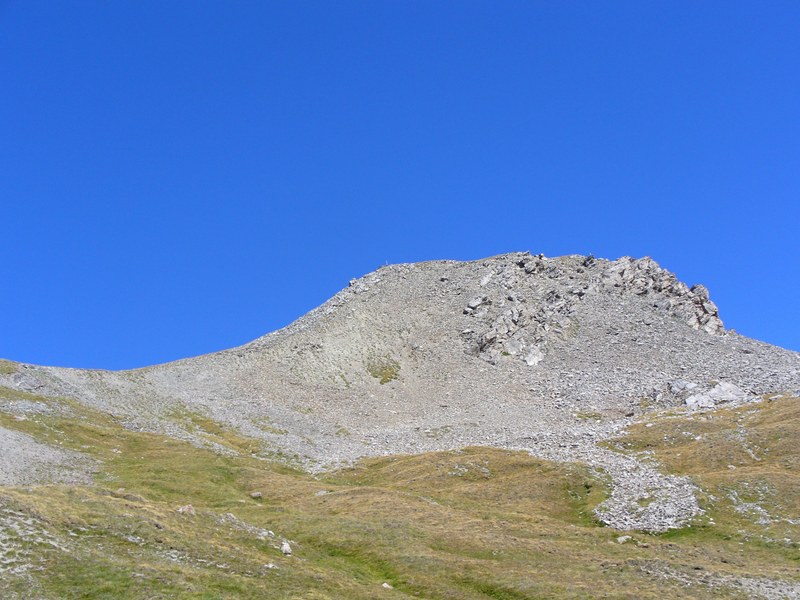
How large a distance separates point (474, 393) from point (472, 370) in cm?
1127

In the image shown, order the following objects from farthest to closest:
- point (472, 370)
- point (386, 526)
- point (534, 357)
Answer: point (534, 357), point (472, 370), point (386, 526)

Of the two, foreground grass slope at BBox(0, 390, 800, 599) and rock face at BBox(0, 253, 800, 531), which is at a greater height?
rock face at BBox(0, 253, 800, 531)

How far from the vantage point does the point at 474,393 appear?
429 ft

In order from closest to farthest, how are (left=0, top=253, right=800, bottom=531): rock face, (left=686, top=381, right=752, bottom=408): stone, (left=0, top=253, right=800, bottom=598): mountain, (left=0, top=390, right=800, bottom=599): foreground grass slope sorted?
(left=0, top=390, right=800, bottom=599): foreground grass slope
(left=0, top=253, right=800, bottom=598): mountain
(left=0, top=253, right=800, bottom=531): rock face
(left=686, top=381, right=752, bottom=408): stone

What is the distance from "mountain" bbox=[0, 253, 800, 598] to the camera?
67.3 meters

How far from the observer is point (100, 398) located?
104 meters

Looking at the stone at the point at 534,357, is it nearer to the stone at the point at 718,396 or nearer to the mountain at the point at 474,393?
the mountain at the point at 474,393

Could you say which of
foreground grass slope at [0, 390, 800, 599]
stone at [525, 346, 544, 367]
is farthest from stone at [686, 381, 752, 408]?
stone at [525, 346, 544, 367]

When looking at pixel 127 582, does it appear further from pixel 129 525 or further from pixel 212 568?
pixel 129 525

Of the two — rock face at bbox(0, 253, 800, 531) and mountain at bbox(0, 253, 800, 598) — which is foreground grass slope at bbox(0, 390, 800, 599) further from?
rock face at bbox(0, 253, 800, 531)

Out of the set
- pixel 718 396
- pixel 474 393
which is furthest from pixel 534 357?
pixel 718 396

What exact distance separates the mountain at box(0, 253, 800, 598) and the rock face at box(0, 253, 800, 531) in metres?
0.50

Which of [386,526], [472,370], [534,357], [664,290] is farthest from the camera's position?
[664,290]

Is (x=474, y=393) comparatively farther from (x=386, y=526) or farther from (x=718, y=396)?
(x=386, y=526)
